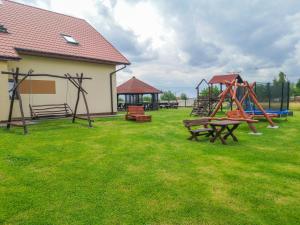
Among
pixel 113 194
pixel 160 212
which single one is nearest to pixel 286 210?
pixel 160 212

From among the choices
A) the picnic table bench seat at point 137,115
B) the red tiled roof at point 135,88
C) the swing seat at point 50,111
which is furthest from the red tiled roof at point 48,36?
the red tiled roof at point 135,88

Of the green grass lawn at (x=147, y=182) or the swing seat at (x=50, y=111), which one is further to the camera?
the swing seat at (x=50, y=111)

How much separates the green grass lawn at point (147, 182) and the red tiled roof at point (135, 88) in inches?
797

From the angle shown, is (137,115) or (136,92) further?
(136,92)

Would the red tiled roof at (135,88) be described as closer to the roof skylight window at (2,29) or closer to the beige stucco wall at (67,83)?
the beige stucco wall at (67,83)

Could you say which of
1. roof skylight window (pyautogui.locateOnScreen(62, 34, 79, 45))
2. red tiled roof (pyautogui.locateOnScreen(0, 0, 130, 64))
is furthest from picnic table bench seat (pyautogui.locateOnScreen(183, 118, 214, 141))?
roof skylight window (pyautogui.locateOnScreen(62, 34, 79, 45))

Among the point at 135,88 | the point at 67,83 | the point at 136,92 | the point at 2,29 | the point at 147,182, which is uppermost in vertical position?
the point at 2,29

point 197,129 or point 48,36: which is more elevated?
point 48,36

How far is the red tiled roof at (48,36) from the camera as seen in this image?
517 inches

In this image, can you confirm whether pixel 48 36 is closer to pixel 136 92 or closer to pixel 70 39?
pixel 70 39

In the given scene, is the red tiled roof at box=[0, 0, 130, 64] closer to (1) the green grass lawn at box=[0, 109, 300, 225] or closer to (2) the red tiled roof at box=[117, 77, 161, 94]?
(1) the green grass lawn at box=[0, 109, 300, 225]

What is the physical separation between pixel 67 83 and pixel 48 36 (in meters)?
2.85

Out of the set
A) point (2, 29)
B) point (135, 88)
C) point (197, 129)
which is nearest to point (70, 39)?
point (2, 29)

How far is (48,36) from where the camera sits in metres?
15.2
